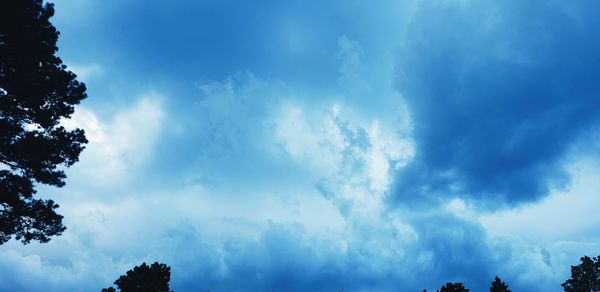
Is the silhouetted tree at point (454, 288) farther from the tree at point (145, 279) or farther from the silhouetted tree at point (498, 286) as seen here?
the tree at point (145, 279)

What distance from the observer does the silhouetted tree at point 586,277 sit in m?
47.2

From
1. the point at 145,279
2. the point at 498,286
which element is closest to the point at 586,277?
the point at 498,286

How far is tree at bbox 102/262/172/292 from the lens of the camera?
37.2 meters

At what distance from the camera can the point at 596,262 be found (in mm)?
47938

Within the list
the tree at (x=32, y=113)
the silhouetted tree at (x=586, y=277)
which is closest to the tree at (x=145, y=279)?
the tree at (x=32, y=113)

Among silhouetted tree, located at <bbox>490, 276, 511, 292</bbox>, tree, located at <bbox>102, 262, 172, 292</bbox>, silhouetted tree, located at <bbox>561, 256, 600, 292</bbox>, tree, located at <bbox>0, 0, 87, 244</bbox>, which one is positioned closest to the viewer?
tree, located at <bbox>0, 0, 87, 244</bbox>

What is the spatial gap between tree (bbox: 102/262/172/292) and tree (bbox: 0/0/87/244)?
2310 centimetres

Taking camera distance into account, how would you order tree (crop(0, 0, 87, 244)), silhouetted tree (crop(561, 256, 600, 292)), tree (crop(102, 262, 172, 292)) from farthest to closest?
1. silhouetted tree (crop(561, 256, 600, 292))
2. tree (crop(102, 262, 172, 292))
3. tree (crop(0, 0, 87, 244))

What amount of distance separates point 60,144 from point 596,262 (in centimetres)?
6279

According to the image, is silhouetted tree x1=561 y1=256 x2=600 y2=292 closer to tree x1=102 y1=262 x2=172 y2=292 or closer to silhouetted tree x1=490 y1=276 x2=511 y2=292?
silhouetted tree x1=490 y1=276 x2=511 y2=292

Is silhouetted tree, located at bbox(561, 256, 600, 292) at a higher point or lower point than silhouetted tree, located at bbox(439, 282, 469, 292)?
higher

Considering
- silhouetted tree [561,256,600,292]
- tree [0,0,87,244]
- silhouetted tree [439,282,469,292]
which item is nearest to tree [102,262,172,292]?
tree [0,0,87,244]

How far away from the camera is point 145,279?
1487 inches

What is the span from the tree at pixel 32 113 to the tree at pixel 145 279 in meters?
23.1
